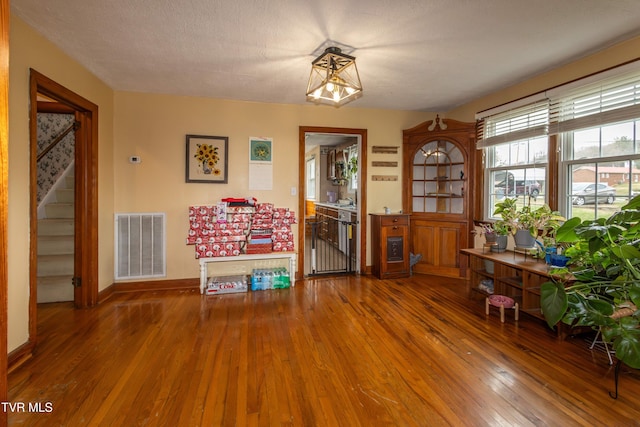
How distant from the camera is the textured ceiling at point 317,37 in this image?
6.93 ft

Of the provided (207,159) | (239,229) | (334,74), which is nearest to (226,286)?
(239,229)

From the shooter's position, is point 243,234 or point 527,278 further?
point 243,234

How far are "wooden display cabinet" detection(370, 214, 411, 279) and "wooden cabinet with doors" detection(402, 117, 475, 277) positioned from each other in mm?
298

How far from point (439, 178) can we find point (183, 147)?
141 inches

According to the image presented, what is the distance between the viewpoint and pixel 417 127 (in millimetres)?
4559

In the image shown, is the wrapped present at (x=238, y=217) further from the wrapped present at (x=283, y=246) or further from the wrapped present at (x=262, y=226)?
the wrapped present at (x=283, y=246)

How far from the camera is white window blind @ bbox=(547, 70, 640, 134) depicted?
101 inches

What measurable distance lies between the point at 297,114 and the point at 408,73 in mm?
1645

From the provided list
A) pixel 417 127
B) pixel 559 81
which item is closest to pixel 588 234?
pixel 559 81

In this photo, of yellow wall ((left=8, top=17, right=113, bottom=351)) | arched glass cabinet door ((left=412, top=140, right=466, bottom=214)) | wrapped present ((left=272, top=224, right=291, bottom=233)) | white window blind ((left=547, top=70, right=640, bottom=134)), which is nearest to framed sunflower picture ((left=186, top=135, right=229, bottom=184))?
wrapped present ((left=272, top=224, right=291, bottom=233))

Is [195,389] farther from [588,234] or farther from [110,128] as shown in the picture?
[110,128]

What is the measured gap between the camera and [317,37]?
97.9 inches

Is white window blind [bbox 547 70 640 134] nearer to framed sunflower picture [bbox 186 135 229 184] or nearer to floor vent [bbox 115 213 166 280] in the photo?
framed sunflower picture [bbox 186 135 229 184]

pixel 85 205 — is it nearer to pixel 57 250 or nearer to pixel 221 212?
pixel 57 250
